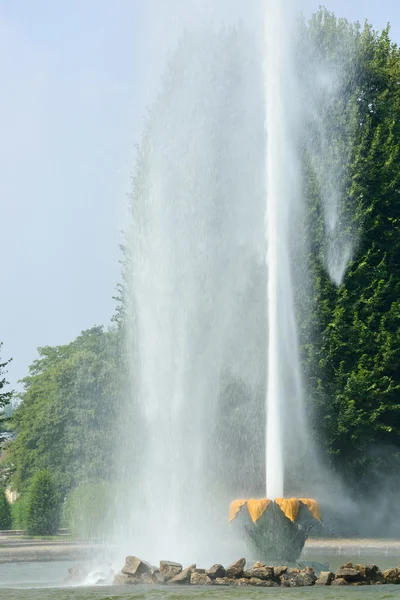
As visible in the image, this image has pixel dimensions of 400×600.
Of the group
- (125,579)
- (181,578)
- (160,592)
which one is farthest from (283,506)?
(160,592)

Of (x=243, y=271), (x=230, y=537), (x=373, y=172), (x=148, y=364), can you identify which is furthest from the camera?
(x=373, y=172)

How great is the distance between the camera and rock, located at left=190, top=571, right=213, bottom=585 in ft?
45.0

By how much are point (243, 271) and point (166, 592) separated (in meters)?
15.2

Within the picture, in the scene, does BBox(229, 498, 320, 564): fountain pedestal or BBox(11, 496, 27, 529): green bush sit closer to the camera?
BBox(229, 498, 320, 564): fountain pedestal

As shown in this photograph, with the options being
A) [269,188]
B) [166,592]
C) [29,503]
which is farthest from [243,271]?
[166,592]

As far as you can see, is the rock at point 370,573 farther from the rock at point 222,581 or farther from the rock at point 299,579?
the rock at point 222,581

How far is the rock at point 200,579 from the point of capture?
1370cm

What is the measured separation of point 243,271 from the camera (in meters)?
27.1

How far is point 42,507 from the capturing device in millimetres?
30969

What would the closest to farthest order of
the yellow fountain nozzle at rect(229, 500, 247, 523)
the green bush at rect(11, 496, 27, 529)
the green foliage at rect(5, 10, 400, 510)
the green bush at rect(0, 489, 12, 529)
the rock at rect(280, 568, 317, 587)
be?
the rock at rect(280, 568, 317, 587)
the yellow fountain nozzle at rect(229, 500, 247, 523)
the green foliage at rect(5, 10, 400, 510)
the green bush at rect(11, 496, 27, 529)
the green bush at rect(0, 489, 12, 529)

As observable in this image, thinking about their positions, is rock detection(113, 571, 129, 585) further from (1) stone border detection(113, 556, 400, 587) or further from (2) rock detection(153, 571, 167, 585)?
(2) rock detection(153, 571, 167, 585)

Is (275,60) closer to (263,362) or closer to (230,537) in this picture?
(263,362)

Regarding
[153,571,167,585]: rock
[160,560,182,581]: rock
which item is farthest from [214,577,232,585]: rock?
[153,571,167,585]: rock

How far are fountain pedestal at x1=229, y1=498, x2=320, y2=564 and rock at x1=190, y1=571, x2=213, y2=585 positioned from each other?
2.96m
